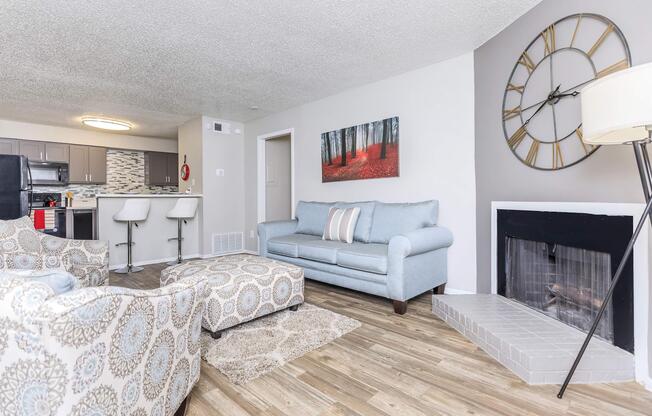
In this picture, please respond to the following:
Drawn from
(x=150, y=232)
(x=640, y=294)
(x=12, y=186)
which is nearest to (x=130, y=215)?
(x=150, y=232)

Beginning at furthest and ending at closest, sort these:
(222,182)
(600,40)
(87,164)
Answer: (87,164) → (222,182) → (600,40)

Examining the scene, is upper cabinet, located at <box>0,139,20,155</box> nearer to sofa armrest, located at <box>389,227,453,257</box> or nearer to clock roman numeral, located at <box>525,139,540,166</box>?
sofa armrest, located at <box>389,227,453,257</box>

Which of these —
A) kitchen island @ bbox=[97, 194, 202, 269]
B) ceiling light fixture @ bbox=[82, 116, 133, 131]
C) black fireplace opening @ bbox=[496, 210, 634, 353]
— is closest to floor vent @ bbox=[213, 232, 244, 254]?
kitchen island @ bbox=[97, 194, 202, 269]

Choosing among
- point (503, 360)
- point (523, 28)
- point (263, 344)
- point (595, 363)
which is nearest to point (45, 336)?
point (263, 344)

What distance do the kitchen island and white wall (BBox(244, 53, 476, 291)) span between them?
256 cm

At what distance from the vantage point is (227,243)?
5605 mm

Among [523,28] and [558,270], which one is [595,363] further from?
[523,28]

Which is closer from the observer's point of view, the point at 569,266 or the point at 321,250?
the point at 569,266

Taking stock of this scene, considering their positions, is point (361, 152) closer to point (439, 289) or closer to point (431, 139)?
point (431, 139)

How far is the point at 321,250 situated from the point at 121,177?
576 centimetres

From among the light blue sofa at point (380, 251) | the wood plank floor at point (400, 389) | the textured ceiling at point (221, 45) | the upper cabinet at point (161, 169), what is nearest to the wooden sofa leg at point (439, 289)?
the light blue sofa at point (380, 251)

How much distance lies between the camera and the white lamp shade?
3.87 ft

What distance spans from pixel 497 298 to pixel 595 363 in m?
0.92

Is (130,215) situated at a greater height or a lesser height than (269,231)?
greater
